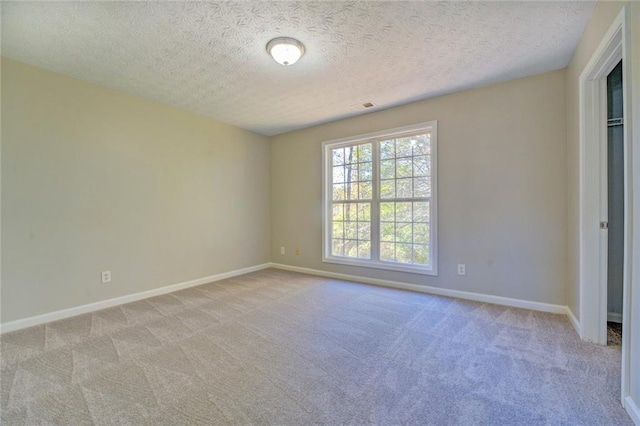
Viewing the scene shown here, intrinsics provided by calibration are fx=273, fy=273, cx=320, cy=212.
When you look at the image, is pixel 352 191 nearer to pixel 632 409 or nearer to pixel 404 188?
pixel 404 188

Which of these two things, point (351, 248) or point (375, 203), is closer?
point (375, 203)

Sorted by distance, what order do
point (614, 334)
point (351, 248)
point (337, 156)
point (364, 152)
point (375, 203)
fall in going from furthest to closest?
point (337, 156) → point (351, 248) → point (364, 152) → point (375, 203) → point (614, 334)

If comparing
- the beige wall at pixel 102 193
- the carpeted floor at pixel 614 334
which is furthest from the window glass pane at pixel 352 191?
the carpeted floor at pixel 614 334

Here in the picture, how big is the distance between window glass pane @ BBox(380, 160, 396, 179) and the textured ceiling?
891 millimetres

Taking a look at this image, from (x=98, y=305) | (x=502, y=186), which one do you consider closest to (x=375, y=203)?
(x=502, y=186)

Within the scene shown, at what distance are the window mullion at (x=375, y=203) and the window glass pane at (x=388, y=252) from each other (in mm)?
58

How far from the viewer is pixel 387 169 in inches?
152

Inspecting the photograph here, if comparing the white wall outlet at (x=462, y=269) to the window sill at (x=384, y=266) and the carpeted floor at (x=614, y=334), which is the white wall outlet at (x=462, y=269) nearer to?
the window sill at (x=384, y=266)

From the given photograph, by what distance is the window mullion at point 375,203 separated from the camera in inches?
155

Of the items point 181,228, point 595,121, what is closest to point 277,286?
point 181,228

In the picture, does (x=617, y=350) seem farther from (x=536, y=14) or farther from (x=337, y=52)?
(x=337, y=52)

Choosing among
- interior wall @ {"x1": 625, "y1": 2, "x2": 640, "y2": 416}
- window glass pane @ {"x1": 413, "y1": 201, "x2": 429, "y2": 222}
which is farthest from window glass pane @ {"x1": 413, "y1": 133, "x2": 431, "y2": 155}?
interior wall @ {"x1": 625, "y1": 2, "x2": 640, "y2": 416}

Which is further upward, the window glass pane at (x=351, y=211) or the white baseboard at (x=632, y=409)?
the window glass pane at (x=351, y=211)

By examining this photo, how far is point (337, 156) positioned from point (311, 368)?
10.6 feet
